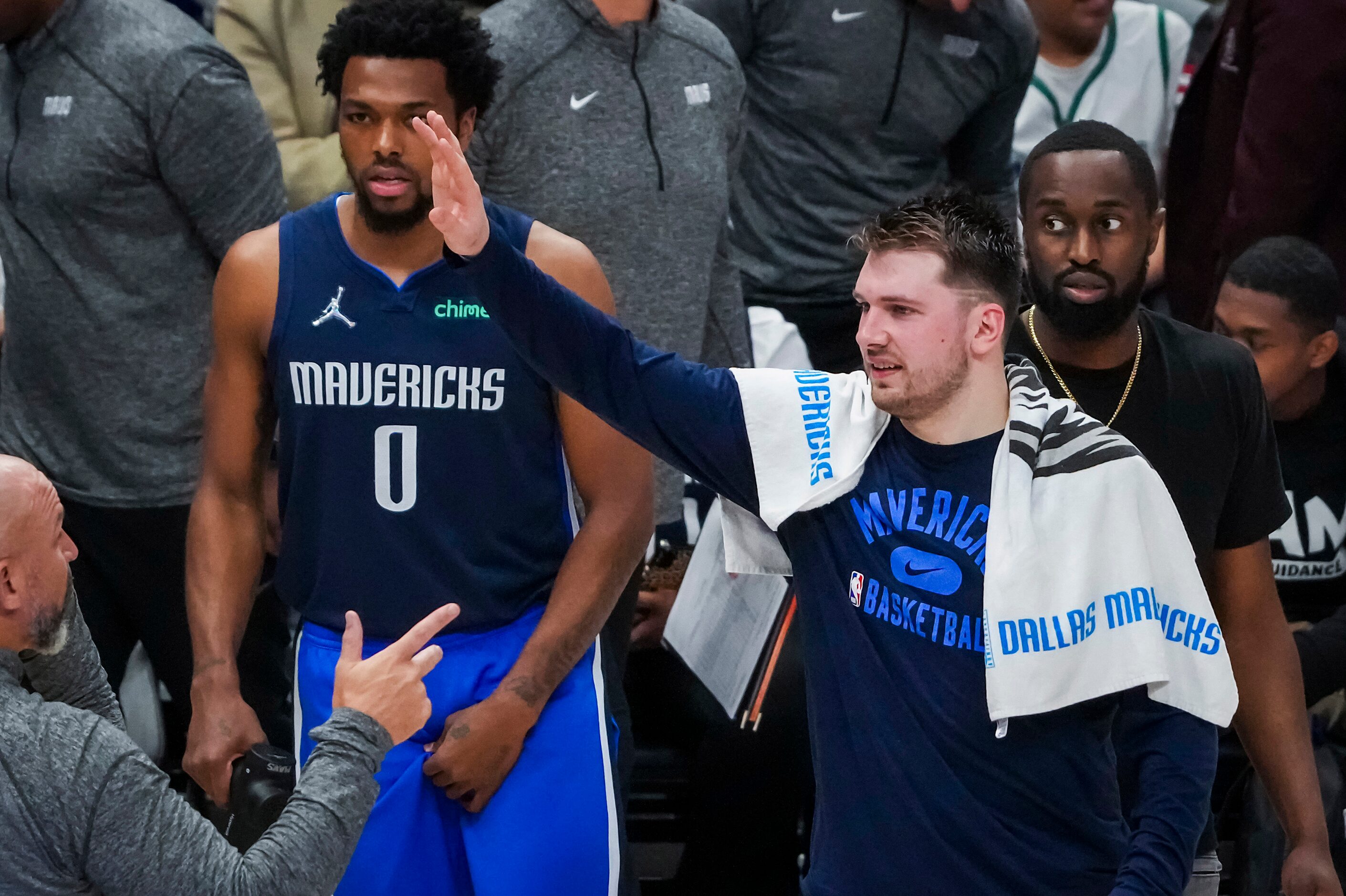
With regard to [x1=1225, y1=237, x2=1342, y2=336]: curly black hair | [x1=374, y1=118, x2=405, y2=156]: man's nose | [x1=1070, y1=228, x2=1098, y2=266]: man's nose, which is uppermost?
[x1=374, y1=118, x2=405, y2=156]: man's nose

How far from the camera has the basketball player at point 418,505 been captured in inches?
111

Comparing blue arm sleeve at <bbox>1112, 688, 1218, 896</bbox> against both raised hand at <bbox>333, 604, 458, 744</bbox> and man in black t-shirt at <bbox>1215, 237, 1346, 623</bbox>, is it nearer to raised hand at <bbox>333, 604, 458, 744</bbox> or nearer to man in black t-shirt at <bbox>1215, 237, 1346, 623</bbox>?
raised hand at <bbox>333, 604, 458, 744</bbox>

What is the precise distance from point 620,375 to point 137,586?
159 cm

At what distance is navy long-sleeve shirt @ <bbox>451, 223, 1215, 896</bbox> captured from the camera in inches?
92.3

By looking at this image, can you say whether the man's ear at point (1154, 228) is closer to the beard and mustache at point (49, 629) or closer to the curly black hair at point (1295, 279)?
the curly black hair at point (1295, 279)

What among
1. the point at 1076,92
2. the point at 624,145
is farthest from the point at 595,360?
the point at 1076,92

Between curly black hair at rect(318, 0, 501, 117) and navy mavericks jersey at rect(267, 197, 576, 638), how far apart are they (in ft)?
0.95

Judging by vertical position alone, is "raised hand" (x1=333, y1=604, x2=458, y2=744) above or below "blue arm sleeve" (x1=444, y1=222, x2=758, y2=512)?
below

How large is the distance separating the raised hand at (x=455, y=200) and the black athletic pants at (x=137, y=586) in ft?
4.92

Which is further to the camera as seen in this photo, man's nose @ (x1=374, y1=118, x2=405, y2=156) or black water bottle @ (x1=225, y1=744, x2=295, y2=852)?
man's nose @ (x1=374, y1=118, x2=405, y2=156)

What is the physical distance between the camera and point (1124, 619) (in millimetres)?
2346

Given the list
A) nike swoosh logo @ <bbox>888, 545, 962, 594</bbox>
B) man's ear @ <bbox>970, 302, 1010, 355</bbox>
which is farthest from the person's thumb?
man's ear @ <bbox>970, 302, 1010, 355</bbox>

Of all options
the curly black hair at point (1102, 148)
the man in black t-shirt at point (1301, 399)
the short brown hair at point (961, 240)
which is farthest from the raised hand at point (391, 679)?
the man in black t-shirt at point (1301, 399)

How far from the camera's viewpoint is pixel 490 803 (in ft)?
9.30
